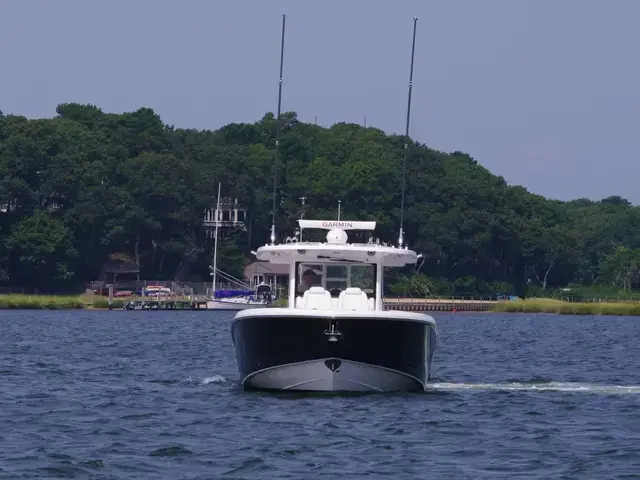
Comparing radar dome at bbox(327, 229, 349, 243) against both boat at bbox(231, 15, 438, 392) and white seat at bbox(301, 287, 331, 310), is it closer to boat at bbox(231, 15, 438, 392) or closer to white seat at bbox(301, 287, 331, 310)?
boat at bbox(231, 15, 438, 392)

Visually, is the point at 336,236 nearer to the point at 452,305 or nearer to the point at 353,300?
the point at 353,300

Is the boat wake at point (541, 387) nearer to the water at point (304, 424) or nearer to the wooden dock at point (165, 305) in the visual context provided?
the water at point (304, 424)

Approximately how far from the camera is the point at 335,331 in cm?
3325

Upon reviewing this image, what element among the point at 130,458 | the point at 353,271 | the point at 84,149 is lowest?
the point at 130,458

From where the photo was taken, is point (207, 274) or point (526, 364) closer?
point (526, 364)

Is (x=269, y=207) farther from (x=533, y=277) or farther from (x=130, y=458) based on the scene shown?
(x=130, y=458)

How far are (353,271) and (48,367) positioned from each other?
13.9 metres

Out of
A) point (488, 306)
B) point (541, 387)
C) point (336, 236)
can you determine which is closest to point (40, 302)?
point (488, 306)

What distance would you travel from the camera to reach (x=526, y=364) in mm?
53094

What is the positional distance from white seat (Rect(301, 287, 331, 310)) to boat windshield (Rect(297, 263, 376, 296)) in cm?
90

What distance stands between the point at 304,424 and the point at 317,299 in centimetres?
586

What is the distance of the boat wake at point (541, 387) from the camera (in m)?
40.0

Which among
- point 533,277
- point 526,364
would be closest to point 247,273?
point 533,277

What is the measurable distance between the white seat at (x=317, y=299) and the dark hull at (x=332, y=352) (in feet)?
→ 5.16
